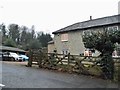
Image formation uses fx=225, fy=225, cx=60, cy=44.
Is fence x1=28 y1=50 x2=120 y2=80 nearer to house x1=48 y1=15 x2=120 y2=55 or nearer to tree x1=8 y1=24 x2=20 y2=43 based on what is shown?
house x1=48 y1=15 x2=120 y2=55

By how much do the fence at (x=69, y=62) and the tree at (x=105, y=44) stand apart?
35 cm

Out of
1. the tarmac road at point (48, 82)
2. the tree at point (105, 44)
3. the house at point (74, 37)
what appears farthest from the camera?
the house at point (74, 37)

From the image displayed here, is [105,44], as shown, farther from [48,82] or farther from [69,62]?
[48,82]

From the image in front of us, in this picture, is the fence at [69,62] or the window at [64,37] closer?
the fence at [69,62]

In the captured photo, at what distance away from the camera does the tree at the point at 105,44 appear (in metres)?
14.9

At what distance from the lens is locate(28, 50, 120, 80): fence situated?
51.5ft

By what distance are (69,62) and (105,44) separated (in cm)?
331

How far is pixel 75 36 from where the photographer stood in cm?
3569

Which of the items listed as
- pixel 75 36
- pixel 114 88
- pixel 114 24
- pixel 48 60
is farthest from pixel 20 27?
pixel 114 88

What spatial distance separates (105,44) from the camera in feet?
52.7

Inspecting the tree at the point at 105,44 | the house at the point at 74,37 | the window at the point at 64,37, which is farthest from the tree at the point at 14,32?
the tree at the point at 105,44

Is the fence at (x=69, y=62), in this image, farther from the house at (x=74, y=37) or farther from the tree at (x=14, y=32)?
the tree at (x=14, y=32)

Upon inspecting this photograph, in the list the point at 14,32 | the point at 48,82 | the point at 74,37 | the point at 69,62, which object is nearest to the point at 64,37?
the point at 74,37

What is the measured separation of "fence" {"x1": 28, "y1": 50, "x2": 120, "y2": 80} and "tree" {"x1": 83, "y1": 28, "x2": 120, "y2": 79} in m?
0.35
